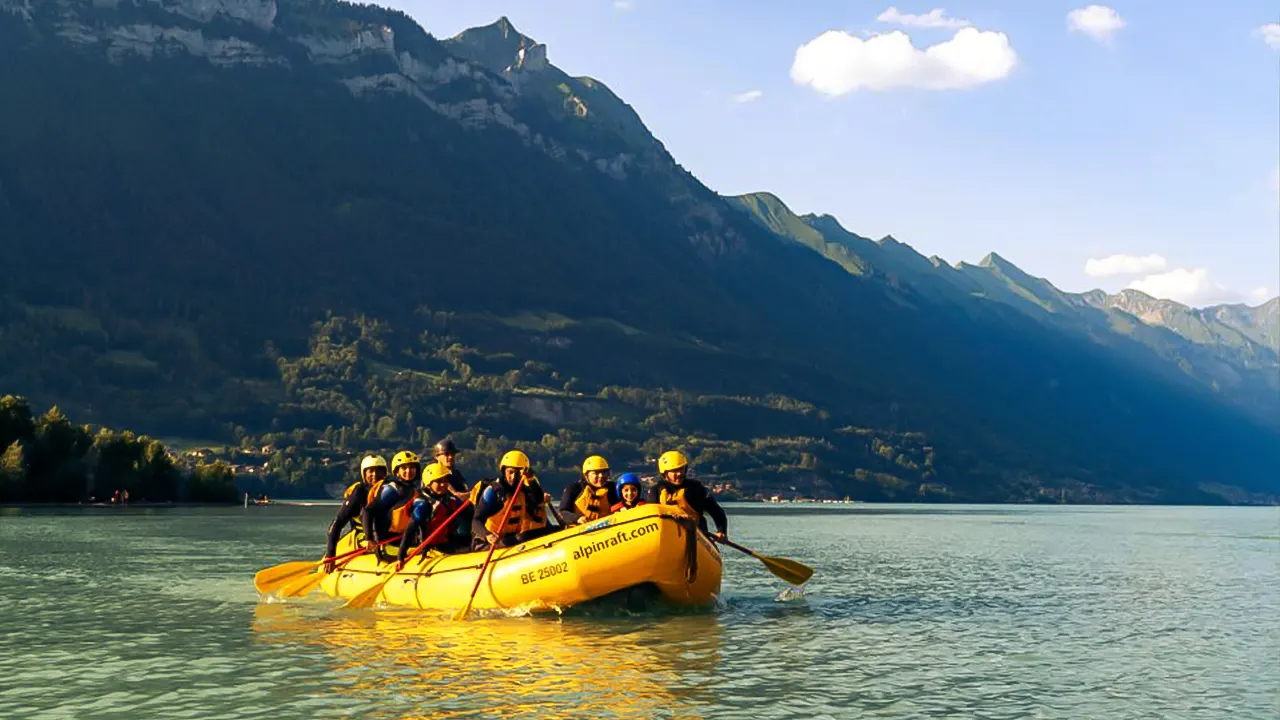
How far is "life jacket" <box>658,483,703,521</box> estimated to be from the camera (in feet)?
109

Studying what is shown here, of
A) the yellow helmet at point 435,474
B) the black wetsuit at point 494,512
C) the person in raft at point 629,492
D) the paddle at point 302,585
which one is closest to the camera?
the person in raft at point 629,492

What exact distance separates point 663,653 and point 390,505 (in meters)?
11.3

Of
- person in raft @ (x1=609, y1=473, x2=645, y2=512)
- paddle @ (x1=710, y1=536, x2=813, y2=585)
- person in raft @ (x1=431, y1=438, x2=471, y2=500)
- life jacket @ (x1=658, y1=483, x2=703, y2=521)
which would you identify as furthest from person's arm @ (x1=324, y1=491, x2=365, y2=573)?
paddle @ (x1=710, y1=536, x2=813, y2=585)

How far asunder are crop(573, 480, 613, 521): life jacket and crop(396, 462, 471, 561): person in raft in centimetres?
312

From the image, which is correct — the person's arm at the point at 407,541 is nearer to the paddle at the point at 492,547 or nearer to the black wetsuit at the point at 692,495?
the paddle at the point at 492,547

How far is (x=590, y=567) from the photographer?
30422 millimetres

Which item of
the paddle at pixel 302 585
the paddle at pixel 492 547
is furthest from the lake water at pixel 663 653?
the paddle at pixel 492 547

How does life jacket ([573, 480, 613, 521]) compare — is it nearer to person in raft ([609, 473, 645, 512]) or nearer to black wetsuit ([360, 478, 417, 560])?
person in raft ([609, 473, 645, 512])

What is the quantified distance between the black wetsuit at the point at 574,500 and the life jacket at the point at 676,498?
1.28m

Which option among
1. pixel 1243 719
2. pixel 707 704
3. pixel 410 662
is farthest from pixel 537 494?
pixel 1243 719

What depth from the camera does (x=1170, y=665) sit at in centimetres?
2814

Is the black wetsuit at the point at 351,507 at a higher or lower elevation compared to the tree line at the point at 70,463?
lower

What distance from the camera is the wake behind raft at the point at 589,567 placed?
30.2m

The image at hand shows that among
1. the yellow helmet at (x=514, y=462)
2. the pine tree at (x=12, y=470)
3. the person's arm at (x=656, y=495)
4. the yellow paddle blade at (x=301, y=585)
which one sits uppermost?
the pine tree at (x=12, y=470)
